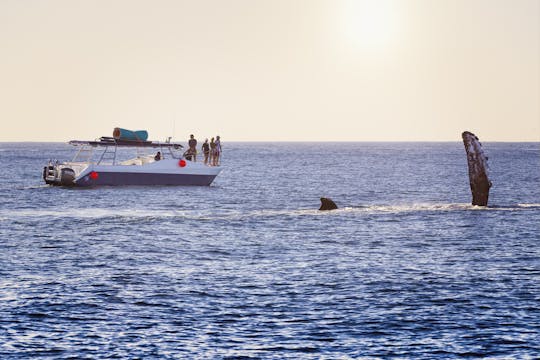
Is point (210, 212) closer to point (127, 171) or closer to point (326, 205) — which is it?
point (326, 205)

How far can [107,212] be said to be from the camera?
4612cm

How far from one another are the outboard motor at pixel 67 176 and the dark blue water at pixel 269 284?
14929 mm

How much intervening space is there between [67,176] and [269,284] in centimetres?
4016

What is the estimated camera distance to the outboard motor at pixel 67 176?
61531 mm

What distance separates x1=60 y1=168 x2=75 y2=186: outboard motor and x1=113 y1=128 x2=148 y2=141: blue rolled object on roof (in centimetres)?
378

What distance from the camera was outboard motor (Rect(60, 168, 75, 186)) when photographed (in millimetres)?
61531

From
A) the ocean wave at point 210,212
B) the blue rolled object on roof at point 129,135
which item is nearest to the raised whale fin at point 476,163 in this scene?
the ocean wave at point 210,212

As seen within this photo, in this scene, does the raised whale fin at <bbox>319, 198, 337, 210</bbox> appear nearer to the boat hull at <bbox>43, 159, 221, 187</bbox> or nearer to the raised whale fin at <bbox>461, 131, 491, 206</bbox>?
the raised whale fin at <bbox>461, 131, 491, 206</bbox>

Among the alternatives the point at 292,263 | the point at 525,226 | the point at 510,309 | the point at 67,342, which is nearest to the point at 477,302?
the point at 510,309

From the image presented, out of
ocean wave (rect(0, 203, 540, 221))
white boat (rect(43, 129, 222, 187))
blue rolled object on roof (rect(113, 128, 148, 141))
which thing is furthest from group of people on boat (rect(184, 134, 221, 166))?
ocean wave (rect(0, 203, 540, 221))

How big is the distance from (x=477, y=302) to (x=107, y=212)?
27.8m

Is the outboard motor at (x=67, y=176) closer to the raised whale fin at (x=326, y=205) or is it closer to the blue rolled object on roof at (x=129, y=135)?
the blue rolled object on roof at (x=129, y=135)

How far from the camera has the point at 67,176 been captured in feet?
202

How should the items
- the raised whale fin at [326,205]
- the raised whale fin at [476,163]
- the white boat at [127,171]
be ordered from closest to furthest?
the raised whale fin at [476,163]
the raised whale fin at [326,205]
the white boat at [127,171]
